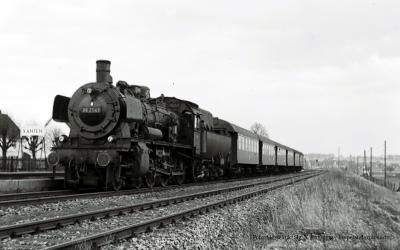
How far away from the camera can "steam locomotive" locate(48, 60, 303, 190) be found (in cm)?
1452

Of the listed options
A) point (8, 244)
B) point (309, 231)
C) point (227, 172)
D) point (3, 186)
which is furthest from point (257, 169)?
point (8, 244)

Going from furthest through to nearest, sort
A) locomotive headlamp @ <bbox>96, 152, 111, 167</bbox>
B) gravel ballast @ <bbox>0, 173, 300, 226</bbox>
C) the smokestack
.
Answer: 1. the smokestack
2. locomotive headlamp @ <bbox>96, 152, 111, 167</bbox>
3. gravel ballast @ <bbox>0, 173, 300, 226</bbox>

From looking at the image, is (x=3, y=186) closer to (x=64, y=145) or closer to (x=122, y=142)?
(x=64, y=145)

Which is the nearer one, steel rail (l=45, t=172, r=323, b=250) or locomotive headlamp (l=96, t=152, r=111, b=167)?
steel rail (l=45, t=172, r=323, b=250)

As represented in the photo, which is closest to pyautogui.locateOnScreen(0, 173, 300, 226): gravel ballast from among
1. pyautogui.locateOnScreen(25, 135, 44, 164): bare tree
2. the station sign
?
pyautogui.locateOnScreen(25, 135, 44, 164): bare tree

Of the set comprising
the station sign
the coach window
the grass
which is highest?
the station sign

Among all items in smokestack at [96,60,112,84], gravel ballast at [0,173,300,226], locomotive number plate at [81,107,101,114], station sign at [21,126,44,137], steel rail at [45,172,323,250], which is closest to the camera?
steel rail at [45,172,323,250]

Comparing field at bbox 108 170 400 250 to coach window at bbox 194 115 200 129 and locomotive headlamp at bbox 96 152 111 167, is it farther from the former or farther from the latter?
coach window at bbox 194 115 200 129

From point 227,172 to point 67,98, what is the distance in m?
14.6

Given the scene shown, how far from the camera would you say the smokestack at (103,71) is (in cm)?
1534

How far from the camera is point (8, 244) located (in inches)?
253

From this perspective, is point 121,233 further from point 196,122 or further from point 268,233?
point 196,122

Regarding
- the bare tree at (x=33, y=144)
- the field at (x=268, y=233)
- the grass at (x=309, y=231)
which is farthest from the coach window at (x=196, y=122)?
the bare tree at (x=33, y=144)

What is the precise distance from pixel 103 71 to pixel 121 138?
8.25 feet
